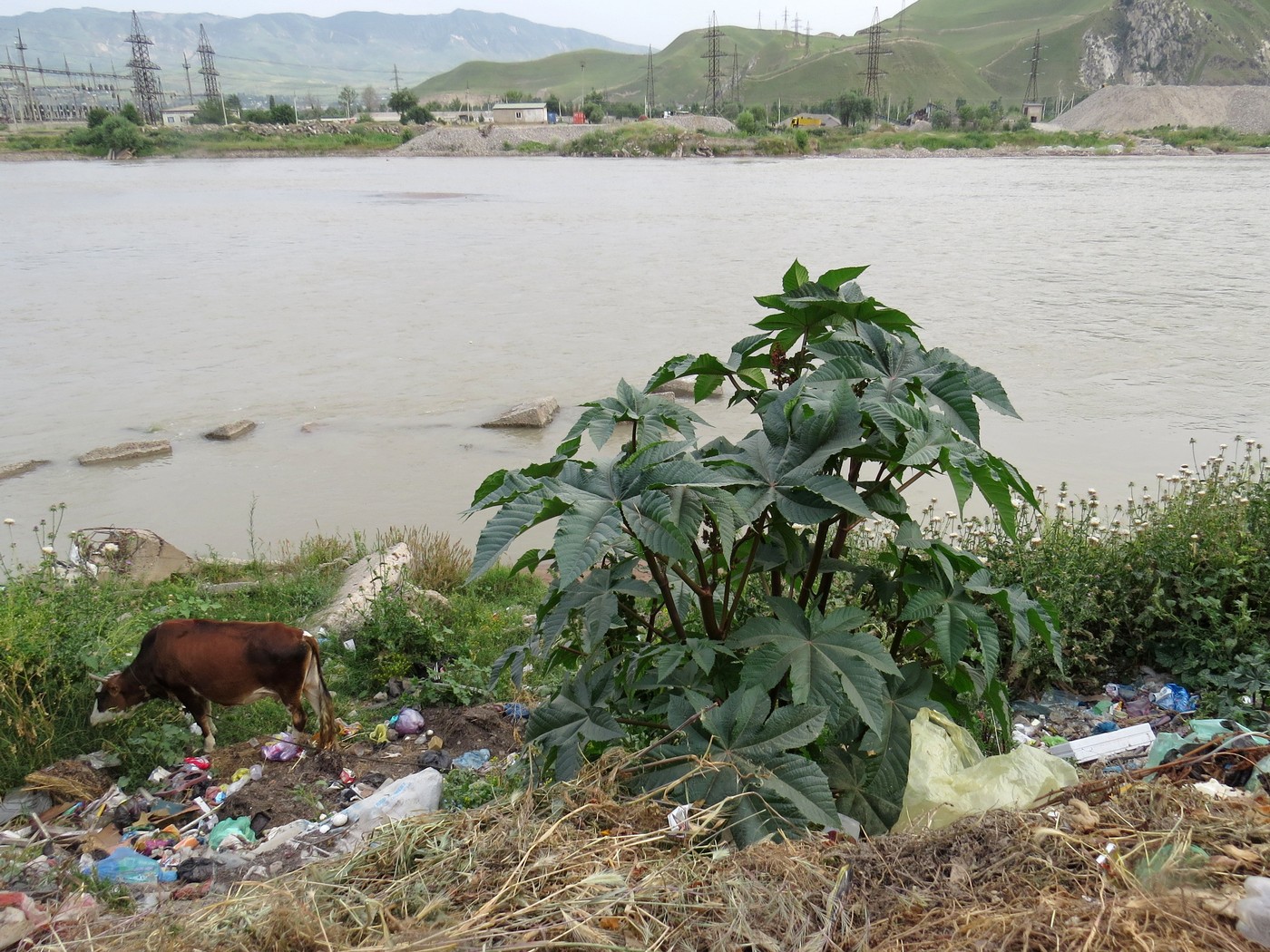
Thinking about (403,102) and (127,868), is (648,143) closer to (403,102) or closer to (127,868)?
(403,102)

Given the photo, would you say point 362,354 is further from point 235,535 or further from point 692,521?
point 692,521

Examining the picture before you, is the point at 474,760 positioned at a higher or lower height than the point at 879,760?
lower

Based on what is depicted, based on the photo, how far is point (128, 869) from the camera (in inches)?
123

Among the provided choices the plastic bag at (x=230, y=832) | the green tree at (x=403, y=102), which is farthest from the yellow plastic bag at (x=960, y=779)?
the green tree at (x=403, y=102)

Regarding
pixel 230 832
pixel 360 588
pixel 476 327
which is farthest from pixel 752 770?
pixel 476 327

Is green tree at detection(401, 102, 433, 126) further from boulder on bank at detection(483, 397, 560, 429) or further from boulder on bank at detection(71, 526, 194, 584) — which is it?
boulder on bank at detection(71, 526, 194, 584)

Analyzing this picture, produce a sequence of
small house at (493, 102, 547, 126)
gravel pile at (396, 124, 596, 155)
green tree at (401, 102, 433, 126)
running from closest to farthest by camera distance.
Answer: gravel pile at (396, 124, 596, 155), green tree at (401, 102, 433, 126), small house at (493, 102, 547, 126)

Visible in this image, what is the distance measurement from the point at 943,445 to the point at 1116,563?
2.70 meters

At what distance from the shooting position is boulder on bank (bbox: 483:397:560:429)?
11.0m

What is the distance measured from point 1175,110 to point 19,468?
118225 mm

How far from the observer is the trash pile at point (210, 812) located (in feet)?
9.66

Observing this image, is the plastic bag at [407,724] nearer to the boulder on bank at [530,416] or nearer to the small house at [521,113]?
the boulder on bank at [530,416]

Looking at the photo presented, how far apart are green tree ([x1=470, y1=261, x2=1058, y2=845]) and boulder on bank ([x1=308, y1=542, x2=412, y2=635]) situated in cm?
289

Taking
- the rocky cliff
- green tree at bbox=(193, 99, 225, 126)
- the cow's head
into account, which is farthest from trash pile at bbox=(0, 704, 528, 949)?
the rocky cliff
